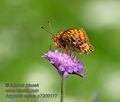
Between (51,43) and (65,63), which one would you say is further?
(51,43)

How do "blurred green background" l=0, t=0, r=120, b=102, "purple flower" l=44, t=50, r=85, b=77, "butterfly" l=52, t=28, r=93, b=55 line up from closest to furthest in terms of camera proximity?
"purple flower" l=44, t=50, r=85, b=77, "butterfly" l=52, t=28, r=93, b=55, "blurred green background" l=0, t=0, r=120, b=102

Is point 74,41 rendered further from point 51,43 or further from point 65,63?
point 51,43

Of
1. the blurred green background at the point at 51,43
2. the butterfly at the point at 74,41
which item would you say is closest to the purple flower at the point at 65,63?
the butterfly at the point at 74,41

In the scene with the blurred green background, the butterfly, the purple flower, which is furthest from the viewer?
the blurred green background

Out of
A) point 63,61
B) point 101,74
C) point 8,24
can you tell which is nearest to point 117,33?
Result: point 101,74

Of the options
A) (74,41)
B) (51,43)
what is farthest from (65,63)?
(51,43)

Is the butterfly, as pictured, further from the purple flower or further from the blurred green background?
the blurred green background

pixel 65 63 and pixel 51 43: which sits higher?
pixel 51 43

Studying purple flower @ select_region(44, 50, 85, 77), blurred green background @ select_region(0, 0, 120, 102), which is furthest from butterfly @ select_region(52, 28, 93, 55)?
blurred green background @ select_region(0, 0, 120, 102)
